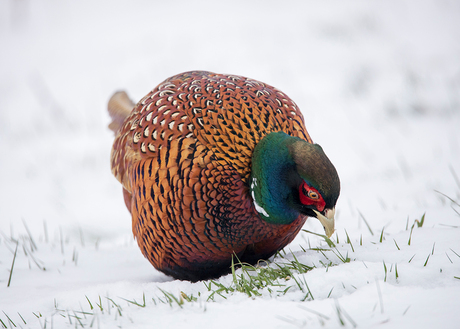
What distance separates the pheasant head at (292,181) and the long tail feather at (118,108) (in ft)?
6.28

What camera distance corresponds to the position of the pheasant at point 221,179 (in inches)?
86.8

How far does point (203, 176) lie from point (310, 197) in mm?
638

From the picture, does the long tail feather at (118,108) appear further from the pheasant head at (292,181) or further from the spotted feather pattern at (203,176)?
the pheasant head at (292,181)

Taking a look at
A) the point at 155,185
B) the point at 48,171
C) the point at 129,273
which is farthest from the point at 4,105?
the point at 155,185

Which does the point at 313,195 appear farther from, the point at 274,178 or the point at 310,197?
the point at 274,178

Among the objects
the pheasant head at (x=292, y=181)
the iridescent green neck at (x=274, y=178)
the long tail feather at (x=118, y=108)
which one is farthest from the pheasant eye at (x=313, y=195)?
the long tail feather at (x=118, y=108)

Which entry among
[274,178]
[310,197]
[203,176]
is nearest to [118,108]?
[203,176]

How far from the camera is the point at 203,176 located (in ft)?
7.57

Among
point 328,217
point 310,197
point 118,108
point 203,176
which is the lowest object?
point 328,217

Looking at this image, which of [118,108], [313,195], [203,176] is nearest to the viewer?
[313,195]

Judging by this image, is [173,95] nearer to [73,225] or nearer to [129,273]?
[129,273]

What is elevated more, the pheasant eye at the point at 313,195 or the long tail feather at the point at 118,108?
the long tail feather at the point at 118,108

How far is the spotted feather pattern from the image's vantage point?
91.6 inches

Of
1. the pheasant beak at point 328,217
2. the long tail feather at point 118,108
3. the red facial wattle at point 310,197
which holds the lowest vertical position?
the pheasant beak at point 328,217
